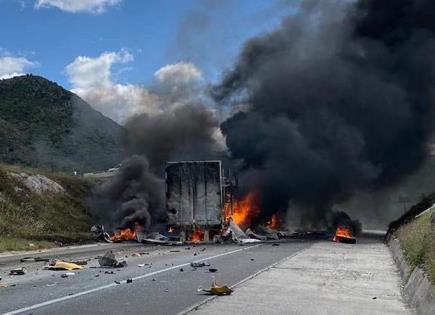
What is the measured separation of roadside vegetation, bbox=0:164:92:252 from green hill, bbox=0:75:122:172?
2618cm

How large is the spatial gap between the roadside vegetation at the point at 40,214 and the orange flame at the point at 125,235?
1.48 metres

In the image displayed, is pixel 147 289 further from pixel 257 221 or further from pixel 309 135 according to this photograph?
pixel 309 135

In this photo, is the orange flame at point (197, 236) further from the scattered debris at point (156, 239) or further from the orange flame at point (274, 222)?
the orange flame at point (274, 222)

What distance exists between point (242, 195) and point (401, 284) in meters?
26.7

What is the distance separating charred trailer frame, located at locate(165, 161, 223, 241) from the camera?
29.0 metres

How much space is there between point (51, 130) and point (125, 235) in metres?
47.6

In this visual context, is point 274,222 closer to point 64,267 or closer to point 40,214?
point 40,214

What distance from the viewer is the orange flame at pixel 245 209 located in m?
33.5

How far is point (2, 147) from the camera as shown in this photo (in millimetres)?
62250

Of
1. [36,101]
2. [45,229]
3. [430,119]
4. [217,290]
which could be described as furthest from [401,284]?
[36,101]

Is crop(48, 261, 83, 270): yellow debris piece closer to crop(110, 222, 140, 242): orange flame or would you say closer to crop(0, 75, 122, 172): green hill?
crop(110, 222, 140, 242): orange flame

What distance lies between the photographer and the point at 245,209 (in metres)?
36.4

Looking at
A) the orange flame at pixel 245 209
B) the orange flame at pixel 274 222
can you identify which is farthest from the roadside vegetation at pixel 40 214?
the orange flame at pixel 274 222

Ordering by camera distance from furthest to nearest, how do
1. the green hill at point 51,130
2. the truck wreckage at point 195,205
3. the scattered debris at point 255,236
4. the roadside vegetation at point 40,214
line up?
the green hill at point 51,130
the scattered debris at point 255,236
the truck wreckage at point 195,205
the roadside vegetation at point 40,214
